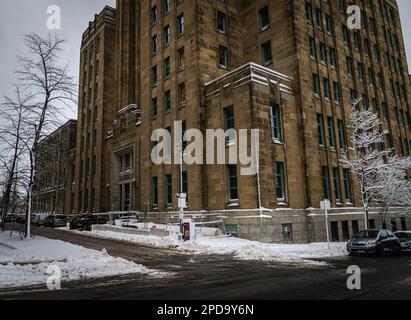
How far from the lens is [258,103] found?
78.3 feet

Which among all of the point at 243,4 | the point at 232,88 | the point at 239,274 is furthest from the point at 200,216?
the point at 243,4

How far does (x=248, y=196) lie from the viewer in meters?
22.9

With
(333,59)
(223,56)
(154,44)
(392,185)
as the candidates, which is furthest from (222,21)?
(392,185)

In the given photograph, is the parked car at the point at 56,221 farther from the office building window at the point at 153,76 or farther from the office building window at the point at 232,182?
the office building window at the point at 232,182

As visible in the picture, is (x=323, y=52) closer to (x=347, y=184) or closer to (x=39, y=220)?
(x=347, y=184)

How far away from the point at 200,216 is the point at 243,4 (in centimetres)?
2232

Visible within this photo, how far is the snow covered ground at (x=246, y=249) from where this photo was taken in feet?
52.0

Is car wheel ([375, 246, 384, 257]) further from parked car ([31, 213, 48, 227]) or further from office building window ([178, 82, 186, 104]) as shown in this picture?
parked car ([31, 213, 48, 227])

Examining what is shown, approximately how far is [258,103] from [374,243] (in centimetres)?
1192

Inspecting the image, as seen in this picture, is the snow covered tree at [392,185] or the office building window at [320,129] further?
the office building window at [320,129]

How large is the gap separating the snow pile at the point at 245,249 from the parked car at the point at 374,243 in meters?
0.81

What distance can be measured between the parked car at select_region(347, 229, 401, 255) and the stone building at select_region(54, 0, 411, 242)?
5596 millimetres

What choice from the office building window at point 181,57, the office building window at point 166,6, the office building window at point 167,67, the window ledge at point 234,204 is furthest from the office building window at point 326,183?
the office building window at point 166,6

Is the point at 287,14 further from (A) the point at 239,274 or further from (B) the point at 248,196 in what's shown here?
(A) the point at 239,274
